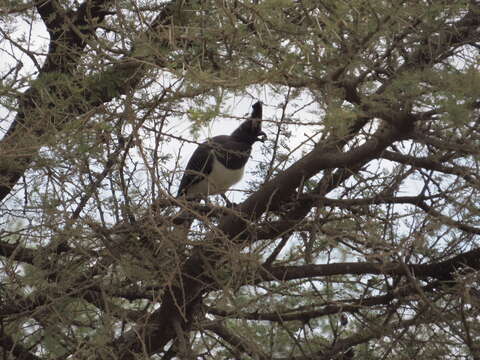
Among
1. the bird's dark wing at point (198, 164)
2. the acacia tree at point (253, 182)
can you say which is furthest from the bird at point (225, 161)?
the acacia tree at point (253, 182)

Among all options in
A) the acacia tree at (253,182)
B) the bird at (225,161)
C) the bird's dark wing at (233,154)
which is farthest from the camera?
the bird's dark wing at (233,154)

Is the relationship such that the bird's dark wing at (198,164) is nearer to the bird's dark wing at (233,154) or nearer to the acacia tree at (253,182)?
the bird's dark wing at (233,154)

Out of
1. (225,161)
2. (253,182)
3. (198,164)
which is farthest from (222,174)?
(253,182)

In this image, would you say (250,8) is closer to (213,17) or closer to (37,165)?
(213,17)

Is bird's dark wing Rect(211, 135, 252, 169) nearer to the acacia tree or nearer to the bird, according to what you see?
the bird

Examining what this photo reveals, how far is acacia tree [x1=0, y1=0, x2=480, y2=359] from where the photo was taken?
9.71 ft

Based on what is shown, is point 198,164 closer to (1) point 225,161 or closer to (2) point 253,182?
(1) point 225,161

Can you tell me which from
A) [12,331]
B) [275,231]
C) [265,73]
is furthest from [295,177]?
[12,331]

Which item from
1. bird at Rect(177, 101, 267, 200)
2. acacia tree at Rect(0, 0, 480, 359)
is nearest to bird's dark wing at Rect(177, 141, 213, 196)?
bird at Rect(177, 101, 267, 200)

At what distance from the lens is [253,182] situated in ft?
14.2

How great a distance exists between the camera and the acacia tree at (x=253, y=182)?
116 inches

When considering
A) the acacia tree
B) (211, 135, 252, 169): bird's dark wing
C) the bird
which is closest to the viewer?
the acacia tree

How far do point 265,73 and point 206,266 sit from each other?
1.09 m

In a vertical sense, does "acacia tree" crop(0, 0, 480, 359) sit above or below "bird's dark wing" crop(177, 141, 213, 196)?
below
